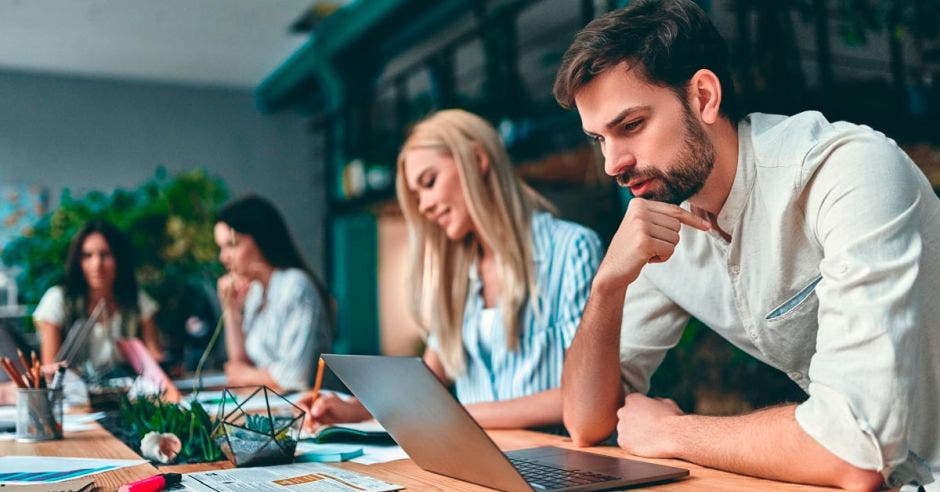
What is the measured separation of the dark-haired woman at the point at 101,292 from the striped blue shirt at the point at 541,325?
218 cm

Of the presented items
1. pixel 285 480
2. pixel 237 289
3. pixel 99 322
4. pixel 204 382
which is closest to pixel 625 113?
pixel 285 480

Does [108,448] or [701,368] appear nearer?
[108,448]

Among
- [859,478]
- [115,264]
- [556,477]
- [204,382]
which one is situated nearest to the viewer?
[859,478]

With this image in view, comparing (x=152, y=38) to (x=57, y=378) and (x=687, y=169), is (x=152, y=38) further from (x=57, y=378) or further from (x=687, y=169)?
(x=687, y=169)

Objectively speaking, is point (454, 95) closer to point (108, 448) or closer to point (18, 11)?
point (18, 11)

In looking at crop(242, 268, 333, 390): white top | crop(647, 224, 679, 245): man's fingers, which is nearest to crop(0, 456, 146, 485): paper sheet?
crop(647, 224, 679, 245): man's fingers

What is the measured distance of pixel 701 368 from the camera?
12.5 feet

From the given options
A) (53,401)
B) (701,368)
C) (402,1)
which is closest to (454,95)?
(402,1)

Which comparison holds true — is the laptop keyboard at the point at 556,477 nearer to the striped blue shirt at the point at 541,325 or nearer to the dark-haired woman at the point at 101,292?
the striped blue shirt at the point at 541,325

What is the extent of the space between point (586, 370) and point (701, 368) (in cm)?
238

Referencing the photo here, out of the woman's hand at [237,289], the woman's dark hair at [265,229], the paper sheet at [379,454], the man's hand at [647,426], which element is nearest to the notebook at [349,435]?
the paper sheet at [379,454]

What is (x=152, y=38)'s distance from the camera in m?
7.10

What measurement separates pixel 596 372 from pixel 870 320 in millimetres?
577

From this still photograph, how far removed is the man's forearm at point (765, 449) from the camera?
3.49 feet
